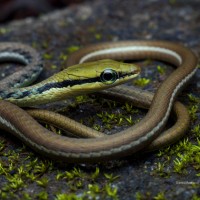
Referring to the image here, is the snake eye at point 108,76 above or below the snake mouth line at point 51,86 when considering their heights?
above

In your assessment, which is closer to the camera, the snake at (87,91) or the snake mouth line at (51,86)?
the snake at (87,91)

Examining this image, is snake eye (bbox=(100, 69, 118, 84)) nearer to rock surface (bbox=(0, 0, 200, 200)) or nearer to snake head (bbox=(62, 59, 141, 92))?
snake head (bbox=(62, 59, 141, 92))

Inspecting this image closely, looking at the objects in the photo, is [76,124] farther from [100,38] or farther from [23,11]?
[23,11]

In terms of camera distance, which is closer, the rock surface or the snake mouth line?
the rock surface

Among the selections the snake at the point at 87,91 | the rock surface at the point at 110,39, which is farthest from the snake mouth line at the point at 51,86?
the rock surface at the point at 110,39

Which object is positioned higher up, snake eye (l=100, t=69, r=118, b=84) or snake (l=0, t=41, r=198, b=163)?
Result: snake eye (l=100, t=69, r=118, b=84)

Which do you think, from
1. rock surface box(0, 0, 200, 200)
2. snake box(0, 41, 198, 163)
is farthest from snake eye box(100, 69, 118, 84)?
rock surface box(0, 0, 200, 200)

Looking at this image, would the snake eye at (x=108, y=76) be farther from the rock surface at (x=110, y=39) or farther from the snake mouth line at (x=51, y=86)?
the rock surface at (x=110, y=39)

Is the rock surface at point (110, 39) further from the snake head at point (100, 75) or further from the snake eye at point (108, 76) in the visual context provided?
the snake eye at point (108, 76)
